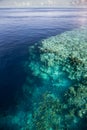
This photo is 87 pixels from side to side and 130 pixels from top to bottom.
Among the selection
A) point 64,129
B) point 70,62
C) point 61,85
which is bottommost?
point 64,129

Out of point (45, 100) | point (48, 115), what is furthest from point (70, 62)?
point (48, 115)

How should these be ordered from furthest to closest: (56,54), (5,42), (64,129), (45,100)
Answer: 1. (5,42)
2. (56,54)
3. (45,100)
4. (64,129)

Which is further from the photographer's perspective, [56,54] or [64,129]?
[56,54]

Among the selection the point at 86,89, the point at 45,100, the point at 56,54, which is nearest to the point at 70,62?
the point at 56,54

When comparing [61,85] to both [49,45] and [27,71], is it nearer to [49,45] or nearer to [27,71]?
[27,71]

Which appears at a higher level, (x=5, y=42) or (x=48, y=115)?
(x=5, y=42)

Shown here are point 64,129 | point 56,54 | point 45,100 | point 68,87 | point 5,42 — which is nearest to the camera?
point 64,129
